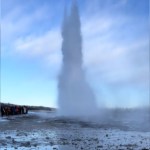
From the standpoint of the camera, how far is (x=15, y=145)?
22047 mm

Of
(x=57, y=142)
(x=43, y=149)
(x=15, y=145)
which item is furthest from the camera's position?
(x=57, y=142)

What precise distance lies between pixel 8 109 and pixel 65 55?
1914 centimetres

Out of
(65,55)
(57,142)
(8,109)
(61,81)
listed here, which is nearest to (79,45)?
(65,55)

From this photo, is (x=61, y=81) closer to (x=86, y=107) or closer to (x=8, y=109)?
(x=86, y=107)

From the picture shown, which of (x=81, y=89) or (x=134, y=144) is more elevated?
(x=81, y=89)

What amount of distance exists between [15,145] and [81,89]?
6108 cm

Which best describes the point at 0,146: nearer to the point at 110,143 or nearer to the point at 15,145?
the point at 15,145

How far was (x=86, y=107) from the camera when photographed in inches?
3216

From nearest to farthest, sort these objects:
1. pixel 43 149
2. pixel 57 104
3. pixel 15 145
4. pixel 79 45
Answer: pixel 43 149, pixel 15 145, pixel 57 104, pixel 79 45

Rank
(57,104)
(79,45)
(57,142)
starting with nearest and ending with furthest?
1. (57,142)
2. (57,104)
3. (79,45)

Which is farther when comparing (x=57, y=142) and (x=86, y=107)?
(x=86, y=107)

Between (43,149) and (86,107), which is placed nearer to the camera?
(43,149)

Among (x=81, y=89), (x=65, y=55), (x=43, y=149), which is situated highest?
(x=65, y=55)

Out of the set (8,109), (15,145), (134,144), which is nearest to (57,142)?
(15,145)
